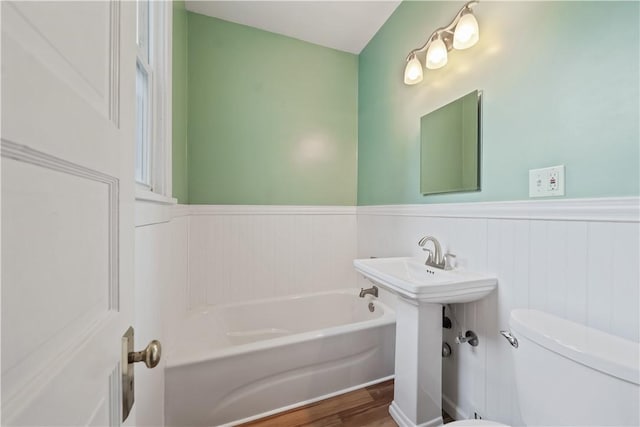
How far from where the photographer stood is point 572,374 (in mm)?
679

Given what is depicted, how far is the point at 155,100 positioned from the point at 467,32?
1.54 m

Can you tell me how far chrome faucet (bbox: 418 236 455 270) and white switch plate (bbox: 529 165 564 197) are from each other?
0.50m

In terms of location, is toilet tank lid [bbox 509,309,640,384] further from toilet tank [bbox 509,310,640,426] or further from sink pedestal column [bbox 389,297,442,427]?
sink pedestal column [bbox 389,297,442,427]

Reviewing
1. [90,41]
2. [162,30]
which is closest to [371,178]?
[162,30]

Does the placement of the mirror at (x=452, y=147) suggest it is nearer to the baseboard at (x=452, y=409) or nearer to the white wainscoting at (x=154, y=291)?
the baseboard at (x=452, y=409)

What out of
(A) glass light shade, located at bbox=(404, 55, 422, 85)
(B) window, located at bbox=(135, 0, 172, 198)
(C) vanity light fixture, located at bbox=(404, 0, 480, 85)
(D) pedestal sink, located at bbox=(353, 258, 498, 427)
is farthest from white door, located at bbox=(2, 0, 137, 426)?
(A) glass light shade, located at bbox=(404, 55, 422, 85)

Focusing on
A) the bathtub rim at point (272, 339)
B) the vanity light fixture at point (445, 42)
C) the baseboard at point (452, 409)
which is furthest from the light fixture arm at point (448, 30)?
the baseboard at point (452, 409)

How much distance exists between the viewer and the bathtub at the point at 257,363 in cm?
124

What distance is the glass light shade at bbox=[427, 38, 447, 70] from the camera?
1.39 m

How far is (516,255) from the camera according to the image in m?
1.09

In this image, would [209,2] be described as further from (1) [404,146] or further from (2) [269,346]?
(2) [269,346]

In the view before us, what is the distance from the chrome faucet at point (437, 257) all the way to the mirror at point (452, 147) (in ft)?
0.99

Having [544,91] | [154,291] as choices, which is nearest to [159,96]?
[154,291]

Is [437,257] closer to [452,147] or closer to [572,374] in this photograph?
[452,147]
